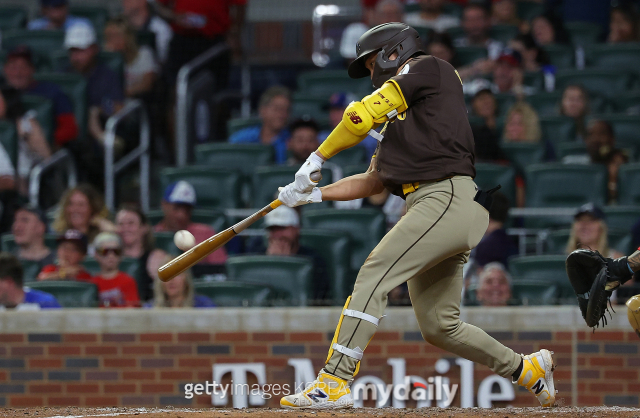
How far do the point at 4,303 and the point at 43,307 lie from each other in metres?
0.26

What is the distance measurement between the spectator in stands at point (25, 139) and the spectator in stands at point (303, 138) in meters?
2.19

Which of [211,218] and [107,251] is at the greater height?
[211,218]

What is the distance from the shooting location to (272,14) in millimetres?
11719

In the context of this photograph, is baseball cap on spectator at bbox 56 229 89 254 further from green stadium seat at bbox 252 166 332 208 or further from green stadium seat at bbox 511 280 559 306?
green stadium seat at bbox 511 280 559 306

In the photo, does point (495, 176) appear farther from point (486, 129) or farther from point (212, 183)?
point (212, 183)

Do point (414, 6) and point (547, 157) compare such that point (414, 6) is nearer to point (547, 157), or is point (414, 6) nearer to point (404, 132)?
point (547, 157)

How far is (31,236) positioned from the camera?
691 cm

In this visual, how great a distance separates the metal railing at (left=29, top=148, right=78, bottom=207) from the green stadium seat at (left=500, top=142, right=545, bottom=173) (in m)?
3.67

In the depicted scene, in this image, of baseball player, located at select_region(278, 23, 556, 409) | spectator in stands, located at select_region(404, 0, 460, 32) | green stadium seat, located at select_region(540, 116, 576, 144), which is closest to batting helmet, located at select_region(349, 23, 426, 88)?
baseball player, located at select_region(278, 23, 556, 409)

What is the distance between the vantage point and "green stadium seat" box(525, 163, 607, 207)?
7.34 metres

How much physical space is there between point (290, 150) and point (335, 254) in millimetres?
1600

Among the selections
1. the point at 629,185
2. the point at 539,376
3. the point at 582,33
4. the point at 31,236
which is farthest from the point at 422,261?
the point at 582,33

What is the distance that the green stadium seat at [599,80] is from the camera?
9133mm

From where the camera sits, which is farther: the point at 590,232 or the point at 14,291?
the point at 590,232
